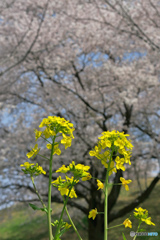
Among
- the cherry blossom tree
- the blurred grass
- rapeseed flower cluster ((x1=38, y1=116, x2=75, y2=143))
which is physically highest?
the cherry blossom tree

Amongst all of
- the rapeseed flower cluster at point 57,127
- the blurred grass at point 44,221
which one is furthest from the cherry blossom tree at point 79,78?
the rapeseed flower cluster at point 57,127

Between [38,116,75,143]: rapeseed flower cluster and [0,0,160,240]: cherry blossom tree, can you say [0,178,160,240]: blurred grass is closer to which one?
[0,0,160,240]: cherry blossom tree

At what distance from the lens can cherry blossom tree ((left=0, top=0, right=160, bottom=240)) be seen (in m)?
8.77

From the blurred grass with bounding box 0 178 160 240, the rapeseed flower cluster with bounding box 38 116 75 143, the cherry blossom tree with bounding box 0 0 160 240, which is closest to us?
the rapeseed flower cluster with bounding box 38 116 75 143

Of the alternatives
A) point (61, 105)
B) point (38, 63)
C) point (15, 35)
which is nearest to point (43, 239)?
point (61, 105)

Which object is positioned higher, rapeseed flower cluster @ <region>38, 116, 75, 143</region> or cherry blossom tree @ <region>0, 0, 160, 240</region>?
cherry blossom tree @ <region>0, 0, 160, 240</region>

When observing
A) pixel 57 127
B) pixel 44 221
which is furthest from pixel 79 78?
pixel 44 221

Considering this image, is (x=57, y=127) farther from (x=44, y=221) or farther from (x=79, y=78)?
(x=44, y=221)

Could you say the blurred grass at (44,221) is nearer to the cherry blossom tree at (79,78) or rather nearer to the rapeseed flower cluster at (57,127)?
the cherry blossom tree at (79,78)

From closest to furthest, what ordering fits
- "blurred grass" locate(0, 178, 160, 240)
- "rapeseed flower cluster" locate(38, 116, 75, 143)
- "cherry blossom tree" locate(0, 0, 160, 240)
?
1. "rapeseed flower cluster" locate(38, 116, 75, 143)
2. "cherry blossom tree" locate(0, 0, 160, 240)
3. "blurred grass" locate(0, 178, 160, 240)

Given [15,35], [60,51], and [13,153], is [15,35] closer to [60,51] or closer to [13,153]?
[60,51]

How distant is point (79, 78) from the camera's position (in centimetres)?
992

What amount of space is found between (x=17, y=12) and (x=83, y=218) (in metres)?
10.1

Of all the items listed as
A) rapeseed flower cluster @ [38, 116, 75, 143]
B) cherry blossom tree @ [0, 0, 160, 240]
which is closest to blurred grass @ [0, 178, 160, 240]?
cherry blossom tree @ [0, 0, 160, 240]
